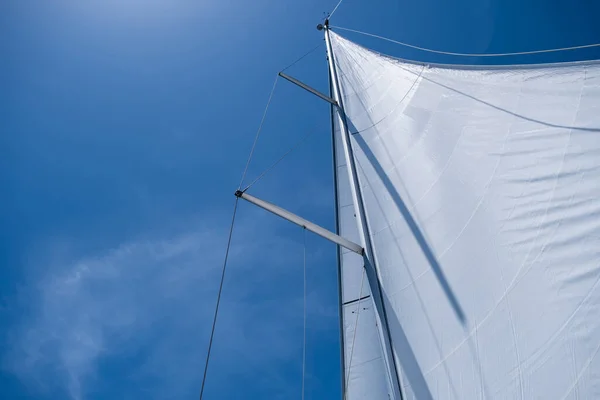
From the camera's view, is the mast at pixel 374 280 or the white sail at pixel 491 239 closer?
the white sail at pixel 491 239

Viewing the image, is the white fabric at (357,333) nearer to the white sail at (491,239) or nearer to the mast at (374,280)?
the white sail at (491,239)

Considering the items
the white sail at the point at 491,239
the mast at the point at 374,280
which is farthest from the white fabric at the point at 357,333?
the mast at the point at 374,280

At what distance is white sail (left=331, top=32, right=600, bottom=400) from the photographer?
72.9 inches

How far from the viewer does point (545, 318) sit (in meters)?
1.87

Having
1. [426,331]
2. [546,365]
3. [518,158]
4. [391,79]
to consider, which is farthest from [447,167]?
[391,79]

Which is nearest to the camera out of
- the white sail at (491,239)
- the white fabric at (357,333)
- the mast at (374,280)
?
the white sail at (491,239)

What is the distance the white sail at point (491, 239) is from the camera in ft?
6.07

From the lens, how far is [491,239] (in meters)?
2.43

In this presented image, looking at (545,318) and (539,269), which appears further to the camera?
(539,269)

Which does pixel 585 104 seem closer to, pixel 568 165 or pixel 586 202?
pixel 568 165

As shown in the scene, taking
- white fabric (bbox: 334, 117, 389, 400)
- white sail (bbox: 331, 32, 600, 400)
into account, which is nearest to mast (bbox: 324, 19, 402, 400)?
white sail (bbox: 331, 32, 600, 400)

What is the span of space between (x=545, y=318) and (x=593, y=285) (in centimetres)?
29

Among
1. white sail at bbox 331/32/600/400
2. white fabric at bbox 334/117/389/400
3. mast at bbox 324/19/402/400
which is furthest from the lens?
white fabric at bbox 334/117/389/400

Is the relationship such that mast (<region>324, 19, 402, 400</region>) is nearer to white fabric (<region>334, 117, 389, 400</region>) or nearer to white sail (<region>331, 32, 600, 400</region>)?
white sail (<region>331, 32, 600, 400</region>)
